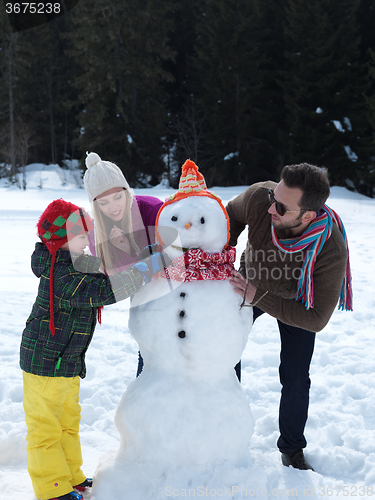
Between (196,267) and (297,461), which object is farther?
(297,461)

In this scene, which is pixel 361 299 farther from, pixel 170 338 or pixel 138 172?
pixel 138 172

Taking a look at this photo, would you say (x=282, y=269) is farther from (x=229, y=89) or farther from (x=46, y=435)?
(x=229, y=89)

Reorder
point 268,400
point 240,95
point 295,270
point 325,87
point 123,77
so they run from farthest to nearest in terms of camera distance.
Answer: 1. point 240,95
2. point 123,77
3. point 325,87
4. point 268,400
5. point 295,270

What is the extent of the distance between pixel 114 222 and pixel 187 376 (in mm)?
802

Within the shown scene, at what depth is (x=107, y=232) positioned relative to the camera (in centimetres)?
209

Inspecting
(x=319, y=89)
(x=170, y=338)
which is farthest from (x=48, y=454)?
(x=319, y=89)

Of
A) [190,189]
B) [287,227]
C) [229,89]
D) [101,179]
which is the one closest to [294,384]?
[287,227]

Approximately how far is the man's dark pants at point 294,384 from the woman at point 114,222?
0.83m

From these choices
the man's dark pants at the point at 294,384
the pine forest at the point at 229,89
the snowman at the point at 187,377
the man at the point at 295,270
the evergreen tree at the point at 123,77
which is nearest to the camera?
the snowman at the point at 187,377

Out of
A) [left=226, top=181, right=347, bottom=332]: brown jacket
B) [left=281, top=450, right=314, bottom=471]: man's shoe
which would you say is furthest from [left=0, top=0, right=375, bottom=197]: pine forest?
[left=281, top=450, right=314, bottom=471]: man's shoe

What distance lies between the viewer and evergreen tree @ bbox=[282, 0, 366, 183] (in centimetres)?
1591

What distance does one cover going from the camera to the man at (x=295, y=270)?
1.88 m

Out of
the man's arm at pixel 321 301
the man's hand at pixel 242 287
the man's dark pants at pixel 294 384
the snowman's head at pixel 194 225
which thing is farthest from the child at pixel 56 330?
the man's dark pants at pixel 294 384

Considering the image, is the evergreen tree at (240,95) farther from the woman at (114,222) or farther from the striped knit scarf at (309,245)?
the striped knit scarf at (309,245)
